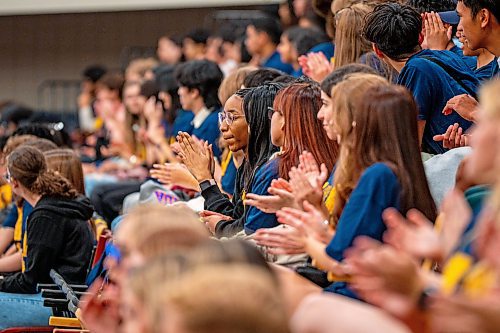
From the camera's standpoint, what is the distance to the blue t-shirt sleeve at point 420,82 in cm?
404

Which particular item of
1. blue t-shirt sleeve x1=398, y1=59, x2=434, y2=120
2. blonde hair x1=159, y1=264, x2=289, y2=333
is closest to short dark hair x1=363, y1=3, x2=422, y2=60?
blue t-shirt sleeve x1=398, y1=59, x2=434, y2=120

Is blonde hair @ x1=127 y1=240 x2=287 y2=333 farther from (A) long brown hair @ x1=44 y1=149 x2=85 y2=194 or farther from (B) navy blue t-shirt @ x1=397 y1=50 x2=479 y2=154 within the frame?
(A) long brown hair @ x1=44 y1=149 x2=85 y2=194

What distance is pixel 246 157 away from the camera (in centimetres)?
460

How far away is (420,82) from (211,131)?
2480 mm

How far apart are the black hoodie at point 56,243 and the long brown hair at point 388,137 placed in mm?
2109

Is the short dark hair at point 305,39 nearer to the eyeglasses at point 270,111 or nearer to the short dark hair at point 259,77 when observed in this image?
the short dark hair at point 259,77

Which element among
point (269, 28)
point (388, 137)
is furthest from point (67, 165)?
point (269, 28)

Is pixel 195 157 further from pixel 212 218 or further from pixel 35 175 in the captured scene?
pixel 35 175

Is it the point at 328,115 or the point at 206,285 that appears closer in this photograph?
the point at 206,285

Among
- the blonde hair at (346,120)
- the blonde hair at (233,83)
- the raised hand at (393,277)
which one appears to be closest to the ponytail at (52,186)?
the blonde hair at (233,83)

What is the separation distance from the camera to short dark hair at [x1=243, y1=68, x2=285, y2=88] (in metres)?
5.11

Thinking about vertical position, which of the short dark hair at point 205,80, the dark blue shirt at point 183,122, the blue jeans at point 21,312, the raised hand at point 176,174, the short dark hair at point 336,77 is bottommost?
the blue jeans at point 21,312

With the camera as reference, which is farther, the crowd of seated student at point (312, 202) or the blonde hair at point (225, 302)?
the crowd of seated student at point (312, 202)

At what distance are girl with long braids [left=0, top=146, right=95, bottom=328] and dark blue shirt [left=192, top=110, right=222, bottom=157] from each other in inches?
49.0
